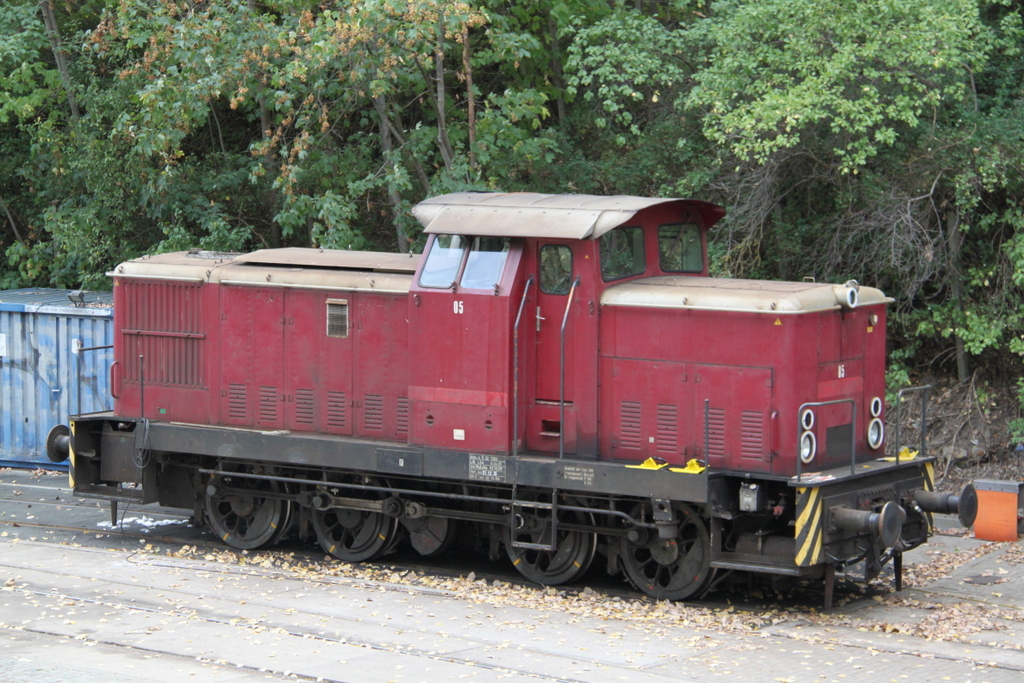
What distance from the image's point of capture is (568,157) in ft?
56.3

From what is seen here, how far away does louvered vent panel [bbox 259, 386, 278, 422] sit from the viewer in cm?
Answer: 1155

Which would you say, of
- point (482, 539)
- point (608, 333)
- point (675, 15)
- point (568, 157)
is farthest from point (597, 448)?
point (675, 15)

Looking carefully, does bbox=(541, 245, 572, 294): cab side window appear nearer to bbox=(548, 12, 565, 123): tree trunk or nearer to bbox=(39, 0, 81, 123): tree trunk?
bbox=(548, 12, 565, 123): tree trunk

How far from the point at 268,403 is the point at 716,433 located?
4.42m

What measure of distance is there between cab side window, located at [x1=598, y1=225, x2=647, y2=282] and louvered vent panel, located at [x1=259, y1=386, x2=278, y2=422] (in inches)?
140

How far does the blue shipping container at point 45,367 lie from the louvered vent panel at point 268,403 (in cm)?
473

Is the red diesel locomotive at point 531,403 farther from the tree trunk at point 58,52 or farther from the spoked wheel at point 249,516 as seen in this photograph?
the tree trunk at point 58,52

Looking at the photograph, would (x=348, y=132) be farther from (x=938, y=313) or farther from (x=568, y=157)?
(x=938, y=313)

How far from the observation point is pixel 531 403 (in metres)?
10.3

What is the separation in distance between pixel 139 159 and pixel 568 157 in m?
6.13

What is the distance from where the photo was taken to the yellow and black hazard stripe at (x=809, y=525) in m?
9.06

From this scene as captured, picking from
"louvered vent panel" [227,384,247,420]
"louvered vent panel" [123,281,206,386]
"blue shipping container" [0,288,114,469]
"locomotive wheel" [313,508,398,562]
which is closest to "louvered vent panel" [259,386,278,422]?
"louvered vent panel" [227,384,247,420]

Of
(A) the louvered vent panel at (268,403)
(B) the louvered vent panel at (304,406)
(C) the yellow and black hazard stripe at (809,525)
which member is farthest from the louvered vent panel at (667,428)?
(A) the louvered vent panel at (268,403)

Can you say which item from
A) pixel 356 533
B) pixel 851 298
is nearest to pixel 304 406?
pixel 356 533
